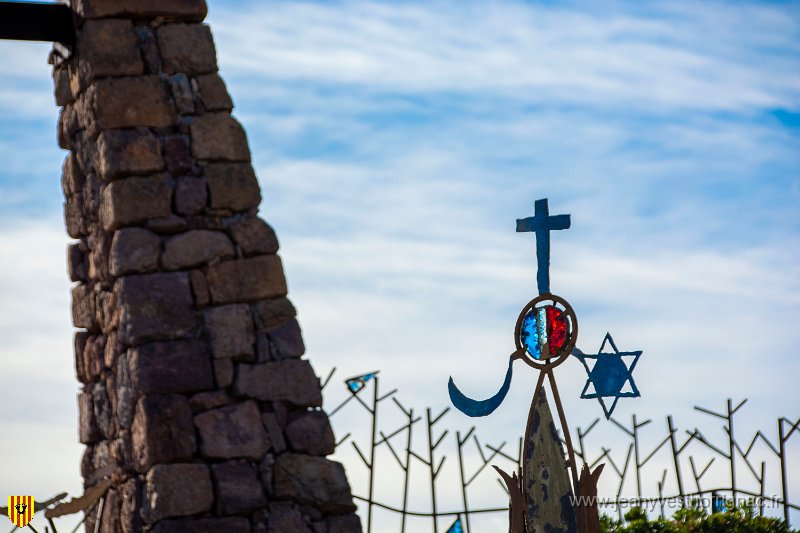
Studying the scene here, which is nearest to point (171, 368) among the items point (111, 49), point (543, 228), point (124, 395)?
point (124, 395)

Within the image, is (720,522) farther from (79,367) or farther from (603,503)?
(79,367)

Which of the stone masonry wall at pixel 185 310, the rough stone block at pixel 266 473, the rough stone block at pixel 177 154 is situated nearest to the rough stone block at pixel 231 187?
the stone masonry wall at pixel 185 310

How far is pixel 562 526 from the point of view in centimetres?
816

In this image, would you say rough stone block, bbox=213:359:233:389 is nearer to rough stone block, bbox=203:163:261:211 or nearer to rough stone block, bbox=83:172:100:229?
rough stone block, bbox=203:163:261:211

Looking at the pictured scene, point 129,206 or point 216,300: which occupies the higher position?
point 129,206

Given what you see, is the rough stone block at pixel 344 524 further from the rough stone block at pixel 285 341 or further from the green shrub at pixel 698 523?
the green shrub at pixel 698 523

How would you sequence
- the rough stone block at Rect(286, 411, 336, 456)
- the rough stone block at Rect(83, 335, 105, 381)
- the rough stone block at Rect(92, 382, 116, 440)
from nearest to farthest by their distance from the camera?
the rough stone block at Rect(286, 411, 336, 456) < the rough stone block at Rect(92, 382, 116, 440) < the rough stone block at Rect(83, 335, 105, 381)

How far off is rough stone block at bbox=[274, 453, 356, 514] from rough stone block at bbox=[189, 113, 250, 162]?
6.05 feet

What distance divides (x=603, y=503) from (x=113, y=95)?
530cm

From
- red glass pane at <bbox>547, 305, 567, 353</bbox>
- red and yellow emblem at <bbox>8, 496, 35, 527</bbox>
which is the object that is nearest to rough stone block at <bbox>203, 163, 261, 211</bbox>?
red glass pane at <bbox>547, 305, 567, 353</bbox>

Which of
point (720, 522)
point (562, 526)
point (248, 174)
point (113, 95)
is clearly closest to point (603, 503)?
point (720, 522)

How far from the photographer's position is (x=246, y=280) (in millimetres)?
7566

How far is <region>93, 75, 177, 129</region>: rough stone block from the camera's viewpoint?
7.59 meters

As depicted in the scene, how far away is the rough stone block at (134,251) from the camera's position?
7418 millimetres
